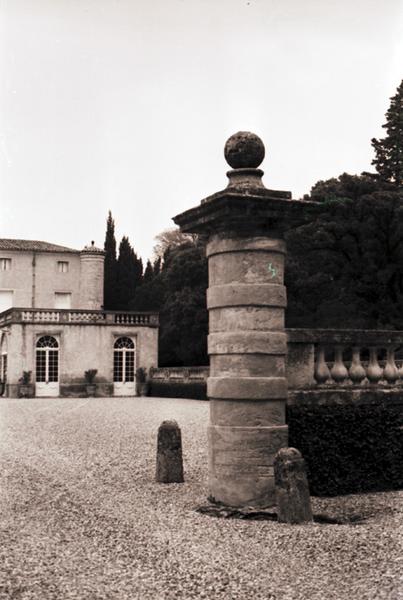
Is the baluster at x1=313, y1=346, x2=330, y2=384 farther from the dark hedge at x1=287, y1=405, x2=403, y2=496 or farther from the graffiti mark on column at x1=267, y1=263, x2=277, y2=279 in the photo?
the graffiti mark on column at x1=267, y1=263, x2=277, y2=279

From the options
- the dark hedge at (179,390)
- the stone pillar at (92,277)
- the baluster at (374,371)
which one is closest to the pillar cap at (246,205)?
the baluster at (374,371)

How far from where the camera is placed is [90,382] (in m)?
33.9

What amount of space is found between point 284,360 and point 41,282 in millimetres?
38820

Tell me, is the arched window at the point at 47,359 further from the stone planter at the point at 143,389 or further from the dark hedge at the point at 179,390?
the dark hedge at the point at 179,390

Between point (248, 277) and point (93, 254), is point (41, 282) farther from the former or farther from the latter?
point (248, 277)

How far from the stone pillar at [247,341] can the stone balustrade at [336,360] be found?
0.36 m

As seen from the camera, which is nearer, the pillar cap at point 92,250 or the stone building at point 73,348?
the stone building at point 73,348

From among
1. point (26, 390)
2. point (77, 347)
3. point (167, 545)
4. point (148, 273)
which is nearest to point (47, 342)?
point (77, 347)

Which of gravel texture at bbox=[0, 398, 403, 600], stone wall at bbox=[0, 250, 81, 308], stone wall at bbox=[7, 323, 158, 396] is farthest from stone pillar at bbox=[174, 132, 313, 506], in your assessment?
stone wall at bbox=[0, 250, 81, 308]

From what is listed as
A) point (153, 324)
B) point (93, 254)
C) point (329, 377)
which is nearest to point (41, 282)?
point (93, 254)

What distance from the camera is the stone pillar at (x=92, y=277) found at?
44406 mm

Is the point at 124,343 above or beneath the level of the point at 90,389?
above

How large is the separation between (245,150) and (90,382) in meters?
26.9

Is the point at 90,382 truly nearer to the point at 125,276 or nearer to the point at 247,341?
the point at 125,276
